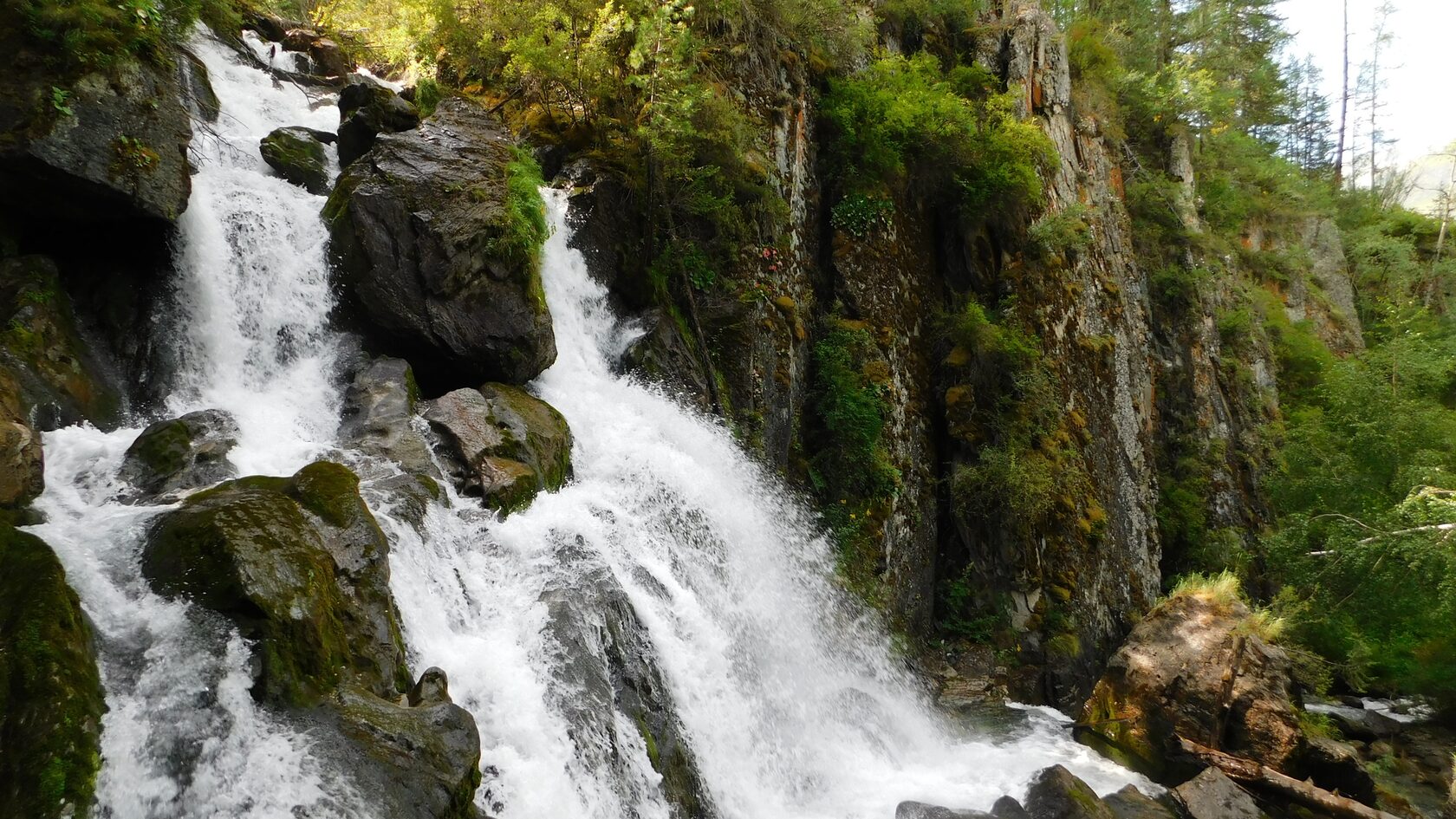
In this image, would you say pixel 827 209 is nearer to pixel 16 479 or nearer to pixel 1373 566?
pixel 1373 566

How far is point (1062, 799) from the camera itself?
7.81 m

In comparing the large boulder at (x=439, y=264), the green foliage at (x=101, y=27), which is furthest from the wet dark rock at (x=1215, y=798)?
the green foliage at (x=101, y=27)

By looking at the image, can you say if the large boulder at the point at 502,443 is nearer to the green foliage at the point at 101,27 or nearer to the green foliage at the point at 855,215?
the green foliage at the point at 101,27

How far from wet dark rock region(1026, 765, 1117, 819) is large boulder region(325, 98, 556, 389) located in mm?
7415

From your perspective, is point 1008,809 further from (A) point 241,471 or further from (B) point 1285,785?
(A) point 241,471

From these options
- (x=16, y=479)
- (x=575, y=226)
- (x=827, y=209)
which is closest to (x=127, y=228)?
(x=16, y=479)

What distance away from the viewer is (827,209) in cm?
1420

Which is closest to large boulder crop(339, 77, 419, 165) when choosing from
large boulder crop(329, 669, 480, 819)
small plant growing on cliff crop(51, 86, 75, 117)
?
small plant growing on cliff crop(51, 86, 75, 117)

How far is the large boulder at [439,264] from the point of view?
8.88 m

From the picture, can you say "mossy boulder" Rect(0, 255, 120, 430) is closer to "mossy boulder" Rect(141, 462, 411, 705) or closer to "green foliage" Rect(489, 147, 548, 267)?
"mossy boulder" Rect(141, 462, 411, 705)

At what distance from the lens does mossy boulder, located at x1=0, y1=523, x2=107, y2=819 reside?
10.7ft

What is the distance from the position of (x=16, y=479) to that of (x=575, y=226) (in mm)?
7642

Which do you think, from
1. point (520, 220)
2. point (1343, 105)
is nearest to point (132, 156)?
point (520, 220)

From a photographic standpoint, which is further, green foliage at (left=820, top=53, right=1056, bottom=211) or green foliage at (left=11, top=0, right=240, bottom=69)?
green foliage at (left=820, top=53, right=1056, bottom=211)
